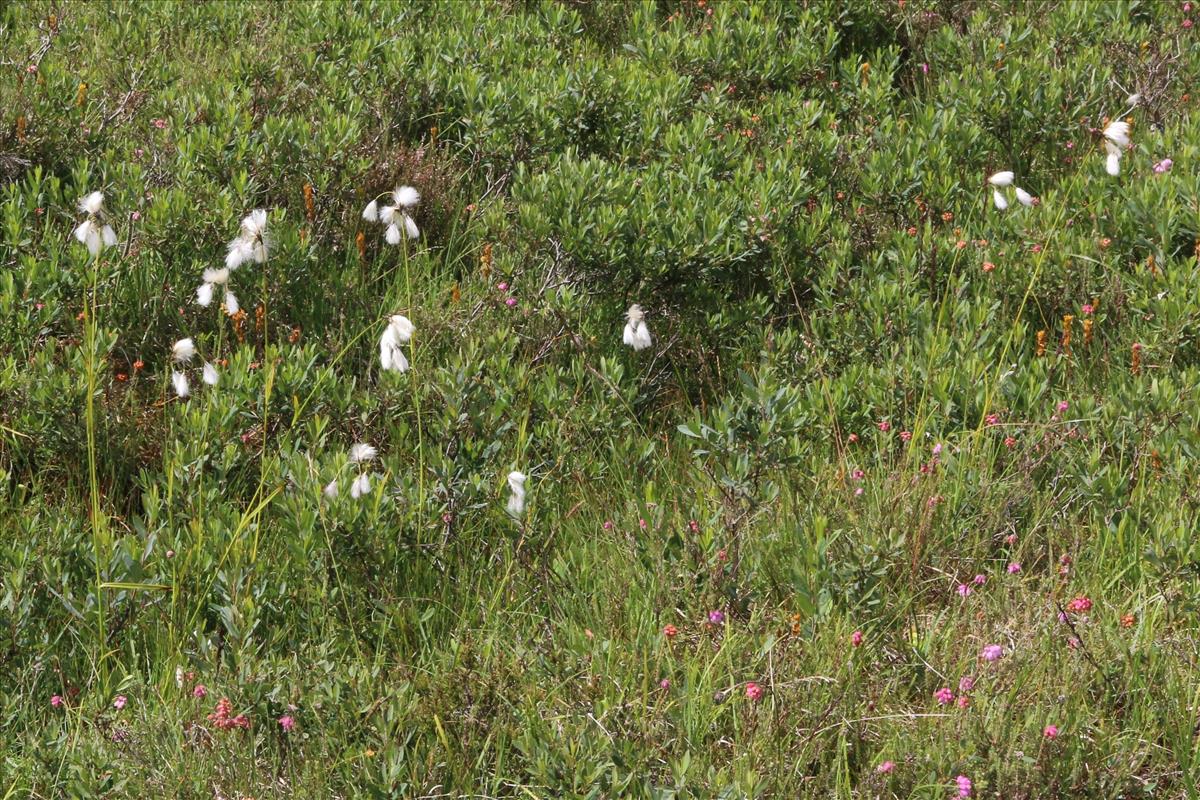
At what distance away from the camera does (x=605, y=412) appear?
4004 mm

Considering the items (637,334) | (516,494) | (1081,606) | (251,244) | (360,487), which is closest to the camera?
(1081,606)

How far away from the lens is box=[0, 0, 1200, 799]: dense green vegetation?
9.21ft

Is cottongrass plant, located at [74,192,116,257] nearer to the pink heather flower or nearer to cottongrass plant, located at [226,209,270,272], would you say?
cottongrass plant, located at [226,209,270,272]

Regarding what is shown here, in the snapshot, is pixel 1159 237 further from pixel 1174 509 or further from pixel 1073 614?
pixel 1073 614

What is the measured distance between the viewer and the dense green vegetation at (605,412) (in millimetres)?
2807

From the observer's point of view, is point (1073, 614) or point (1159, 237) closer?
point (1073, 614)

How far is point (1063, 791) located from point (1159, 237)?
260 centimetres

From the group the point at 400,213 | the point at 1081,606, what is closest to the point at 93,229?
the point at 400,213

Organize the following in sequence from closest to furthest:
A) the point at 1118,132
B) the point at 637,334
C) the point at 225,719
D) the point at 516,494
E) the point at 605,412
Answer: the point at 225,719, the point at 516,494, the point at 637,334, the point at 605,412, the point at 1118,132

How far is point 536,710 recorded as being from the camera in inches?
111

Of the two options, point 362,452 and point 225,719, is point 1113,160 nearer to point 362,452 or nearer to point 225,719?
point 362,452

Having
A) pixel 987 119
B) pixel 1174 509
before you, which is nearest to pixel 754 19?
pixel 987 119

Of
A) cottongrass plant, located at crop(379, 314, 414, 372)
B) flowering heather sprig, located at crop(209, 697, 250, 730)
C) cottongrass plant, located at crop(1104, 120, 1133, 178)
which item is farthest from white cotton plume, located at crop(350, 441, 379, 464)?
cottongrass plant, located at crop(1104, 120, 1133, 178)

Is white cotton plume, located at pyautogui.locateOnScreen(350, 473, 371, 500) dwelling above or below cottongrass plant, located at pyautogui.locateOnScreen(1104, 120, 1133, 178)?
below
